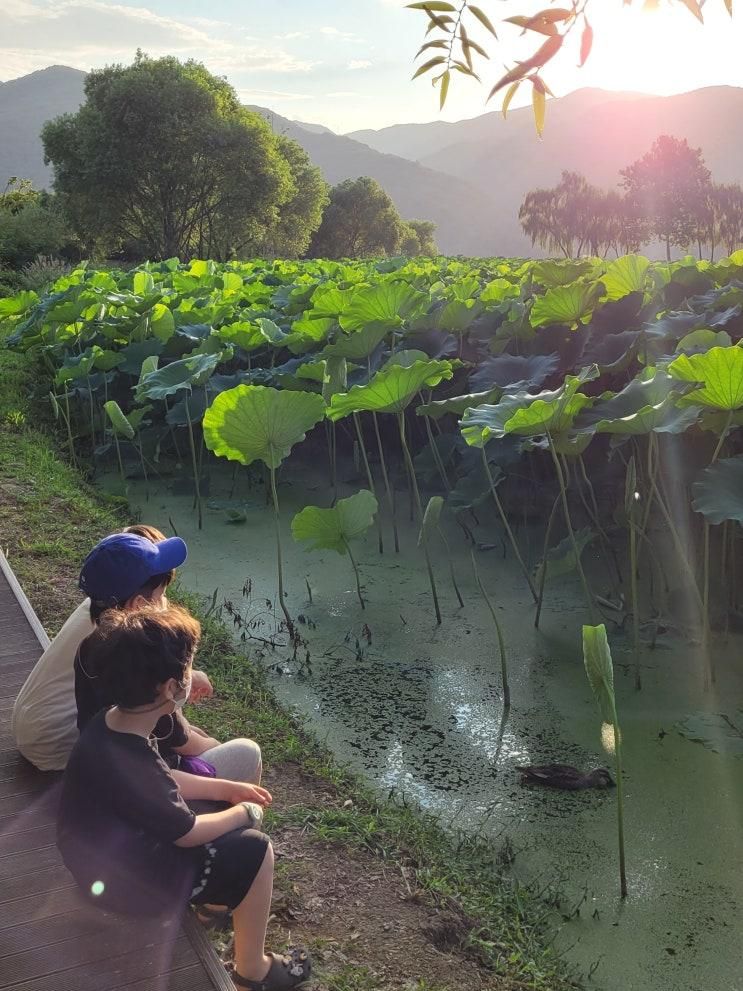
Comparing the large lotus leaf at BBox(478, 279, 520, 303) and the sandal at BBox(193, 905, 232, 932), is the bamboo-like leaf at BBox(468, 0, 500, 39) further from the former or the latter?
the large lotus leaf at BBox(478, 279, 520, 303)

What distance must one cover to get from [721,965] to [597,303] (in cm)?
324

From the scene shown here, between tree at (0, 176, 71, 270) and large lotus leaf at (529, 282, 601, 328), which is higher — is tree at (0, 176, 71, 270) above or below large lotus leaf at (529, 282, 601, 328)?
above

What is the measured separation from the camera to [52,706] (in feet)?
6.59

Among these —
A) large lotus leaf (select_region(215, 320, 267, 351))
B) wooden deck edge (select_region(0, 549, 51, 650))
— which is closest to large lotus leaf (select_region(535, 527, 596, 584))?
wooden deck edge (select_region(0, 549, 51, 650))

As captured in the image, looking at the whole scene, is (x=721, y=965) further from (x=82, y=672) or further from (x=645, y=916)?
(x=82, y=672)

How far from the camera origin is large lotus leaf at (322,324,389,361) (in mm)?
4172

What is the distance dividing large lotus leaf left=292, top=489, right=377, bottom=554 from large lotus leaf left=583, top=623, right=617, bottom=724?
161 cm

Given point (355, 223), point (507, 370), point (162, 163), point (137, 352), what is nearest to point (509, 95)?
point (507, 370)

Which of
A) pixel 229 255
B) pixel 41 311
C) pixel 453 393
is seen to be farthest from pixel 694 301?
pixel 229 255

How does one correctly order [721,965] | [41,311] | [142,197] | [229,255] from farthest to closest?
[229,255], [142,197], [41,311], [721,965]

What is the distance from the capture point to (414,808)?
242 cm

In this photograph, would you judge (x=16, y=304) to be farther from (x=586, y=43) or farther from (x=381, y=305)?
(x=586, y=43)

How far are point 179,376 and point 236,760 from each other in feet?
9.91

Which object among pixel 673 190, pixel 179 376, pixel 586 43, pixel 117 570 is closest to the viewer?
pixel 586 43
